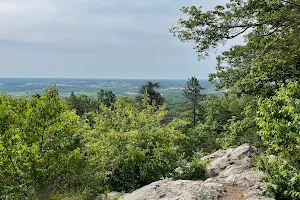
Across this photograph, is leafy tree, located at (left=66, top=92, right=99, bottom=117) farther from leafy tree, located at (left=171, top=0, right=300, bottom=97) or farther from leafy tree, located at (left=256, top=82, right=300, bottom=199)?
leafy tree, located at (left=256, top=82, right=300, bottom=199)

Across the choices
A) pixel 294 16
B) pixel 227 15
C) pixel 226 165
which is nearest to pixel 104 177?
pixel 226 165

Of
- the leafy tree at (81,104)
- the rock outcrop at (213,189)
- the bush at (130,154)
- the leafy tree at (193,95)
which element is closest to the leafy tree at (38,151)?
the bush at (130,154)

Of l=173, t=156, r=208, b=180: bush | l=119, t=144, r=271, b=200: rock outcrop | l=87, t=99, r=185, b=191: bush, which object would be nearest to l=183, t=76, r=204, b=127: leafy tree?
l=87, t=99, r=185, b=191: bush

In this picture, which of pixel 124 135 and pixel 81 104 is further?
pixel 81 104

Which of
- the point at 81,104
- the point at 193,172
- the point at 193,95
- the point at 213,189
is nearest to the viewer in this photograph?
the point at 213,189

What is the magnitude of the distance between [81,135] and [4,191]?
10.6ft

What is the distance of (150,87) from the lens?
1965 inches

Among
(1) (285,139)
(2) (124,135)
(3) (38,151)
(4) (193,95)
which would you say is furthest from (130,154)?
(4) (193,95)

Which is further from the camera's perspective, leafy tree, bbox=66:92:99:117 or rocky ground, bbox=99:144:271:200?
leafy tree, bbox=66:92:99:117

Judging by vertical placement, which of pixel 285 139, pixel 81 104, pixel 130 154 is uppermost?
pixel 285 139

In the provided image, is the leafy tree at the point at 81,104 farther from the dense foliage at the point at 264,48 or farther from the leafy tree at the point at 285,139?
the leafy tree at the point at 285,139

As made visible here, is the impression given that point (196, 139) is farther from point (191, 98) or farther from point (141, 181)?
point (141, 181)

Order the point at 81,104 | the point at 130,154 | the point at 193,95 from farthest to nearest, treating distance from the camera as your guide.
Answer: the point at 193,95
the point at 81,104
the point at 130,154

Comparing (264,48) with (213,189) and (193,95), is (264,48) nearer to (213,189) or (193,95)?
(213,189)
